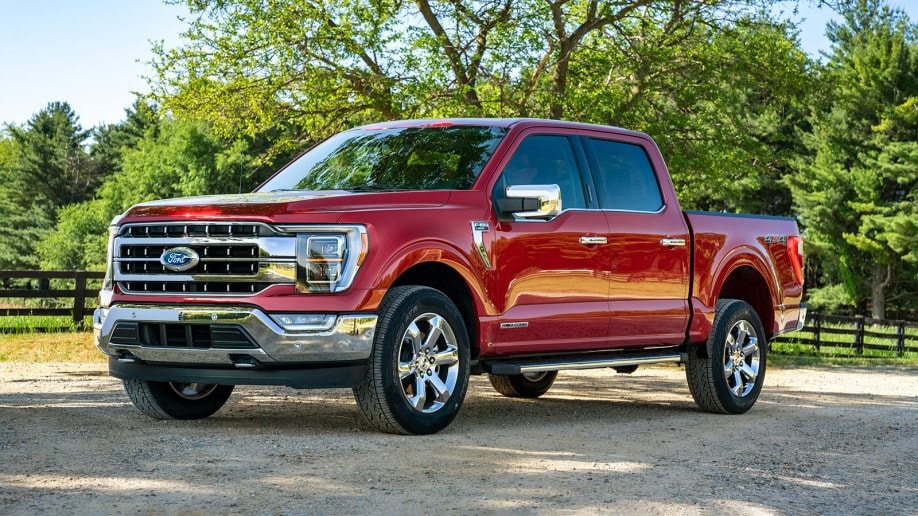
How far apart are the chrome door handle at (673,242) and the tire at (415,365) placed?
236cm

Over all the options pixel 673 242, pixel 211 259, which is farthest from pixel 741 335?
pixel 211 259

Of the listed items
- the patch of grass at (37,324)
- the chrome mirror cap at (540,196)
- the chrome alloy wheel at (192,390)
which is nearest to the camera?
the chrome mirror cap at (540,196)

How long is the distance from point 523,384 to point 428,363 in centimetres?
387

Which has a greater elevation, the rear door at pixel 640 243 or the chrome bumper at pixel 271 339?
the rear door at pixel 640 243

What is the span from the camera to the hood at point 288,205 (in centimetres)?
723

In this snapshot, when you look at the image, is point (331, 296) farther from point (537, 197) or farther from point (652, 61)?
point (652, 61)

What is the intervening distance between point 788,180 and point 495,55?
42894 millimetres

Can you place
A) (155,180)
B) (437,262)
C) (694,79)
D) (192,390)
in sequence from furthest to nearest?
1. (155,180)
2. (694,79)
3. (192,390)
4. (437,262)

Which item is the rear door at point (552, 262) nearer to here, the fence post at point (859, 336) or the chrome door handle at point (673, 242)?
the chrome door handle at point (673, 242)

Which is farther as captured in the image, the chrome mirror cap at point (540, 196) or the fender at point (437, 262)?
the chrome mirror cap at point (540, 196)

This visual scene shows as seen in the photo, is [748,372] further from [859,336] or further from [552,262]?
[859,336]

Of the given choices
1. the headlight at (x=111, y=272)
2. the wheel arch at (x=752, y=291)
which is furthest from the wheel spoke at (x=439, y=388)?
the wheel arch at (x=752, y=291)

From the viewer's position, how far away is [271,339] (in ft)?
23.3

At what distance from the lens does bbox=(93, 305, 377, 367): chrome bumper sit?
7109mm
